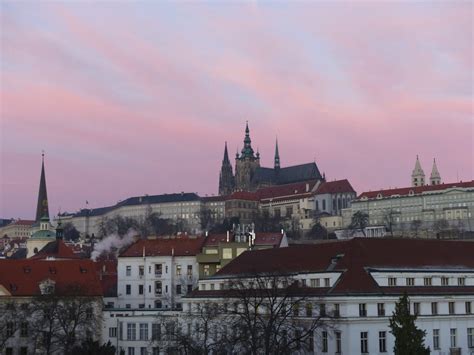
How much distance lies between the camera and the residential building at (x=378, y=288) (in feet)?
207

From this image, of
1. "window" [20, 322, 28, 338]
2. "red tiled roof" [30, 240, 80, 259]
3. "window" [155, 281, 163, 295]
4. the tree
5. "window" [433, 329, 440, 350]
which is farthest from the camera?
"red tiled roof" [30, 240, 80, 259]

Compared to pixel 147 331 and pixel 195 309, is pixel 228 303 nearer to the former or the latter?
pixel 195 309

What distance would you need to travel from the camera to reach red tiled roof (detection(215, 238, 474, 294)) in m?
65.8

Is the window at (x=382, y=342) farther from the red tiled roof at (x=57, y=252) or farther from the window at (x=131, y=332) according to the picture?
the red tiled roof at (x=57, y=252)

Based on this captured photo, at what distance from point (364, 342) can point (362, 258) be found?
774 centimetres

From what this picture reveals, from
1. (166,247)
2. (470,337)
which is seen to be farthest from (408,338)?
(166,247)

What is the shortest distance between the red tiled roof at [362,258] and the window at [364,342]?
322 centimetres

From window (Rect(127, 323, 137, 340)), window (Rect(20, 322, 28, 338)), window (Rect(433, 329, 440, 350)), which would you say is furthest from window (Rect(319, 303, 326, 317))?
window (Rect(20, 322, 28, 338))

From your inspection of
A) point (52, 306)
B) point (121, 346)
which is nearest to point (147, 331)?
point (121, 346)

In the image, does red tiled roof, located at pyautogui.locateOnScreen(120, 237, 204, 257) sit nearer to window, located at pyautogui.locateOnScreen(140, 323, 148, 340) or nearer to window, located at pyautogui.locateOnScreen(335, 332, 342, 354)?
window, located at pyautogui.locateOnScreen(140, 323, 148, 340)

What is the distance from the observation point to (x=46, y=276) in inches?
3413

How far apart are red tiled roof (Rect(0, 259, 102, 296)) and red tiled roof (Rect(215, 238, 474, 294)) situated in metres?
15.8

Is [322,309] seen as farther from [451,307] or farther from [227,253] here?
[227,253]

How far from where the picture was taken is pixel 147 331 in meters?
84.2
